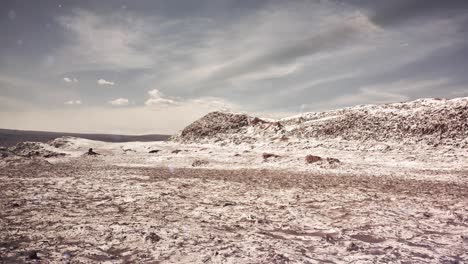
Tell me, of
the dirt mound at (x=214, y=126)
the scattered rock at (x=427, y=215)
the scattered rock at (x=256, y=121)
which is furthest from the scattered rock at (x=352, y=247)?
the scattered rock at (x=256, y=121)

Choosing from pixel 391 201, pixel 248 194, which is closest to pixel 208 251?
pixel 248 194

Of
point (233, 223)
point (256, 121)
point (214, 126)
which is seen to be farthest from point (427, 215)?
point (214, 126)

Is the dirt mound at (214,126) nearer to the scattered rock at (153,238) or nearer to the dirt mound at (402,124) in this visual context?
the dirt mound at (402,124)

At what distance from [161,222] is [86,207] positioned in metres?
2.99

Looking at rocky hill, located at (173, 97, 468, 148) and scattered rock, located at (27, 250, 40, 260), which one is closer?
scattered rock, located at (27, 250, 40, 260)

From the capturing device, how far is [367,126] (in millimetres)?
34656

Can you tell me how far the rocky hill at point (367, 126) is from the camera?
29219mm

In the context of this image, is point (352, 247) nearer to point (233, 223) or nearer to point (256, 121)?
point (233, 223)

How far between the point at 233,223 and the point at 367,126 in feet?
101

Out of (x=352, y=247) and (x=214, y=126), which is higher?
(x=214, y=126)

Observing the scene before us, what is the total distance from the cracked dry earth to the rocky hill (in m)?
18.5

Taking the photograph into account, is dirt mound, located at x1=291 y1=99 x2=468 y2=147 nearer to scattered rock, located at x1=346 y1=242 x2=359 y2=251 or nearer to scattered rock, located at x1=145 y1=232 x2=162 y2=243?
scattered rock, located at x1=346 y1=242 x2=359 y2=251

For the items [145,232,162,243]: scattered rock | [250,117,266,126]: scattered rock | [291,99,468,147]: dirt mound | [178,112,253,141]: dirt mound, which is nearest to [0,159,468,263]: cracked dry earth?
[145,232,162,243]: scattered rock

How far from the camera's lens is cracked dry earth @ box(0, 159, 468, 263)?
560cm
